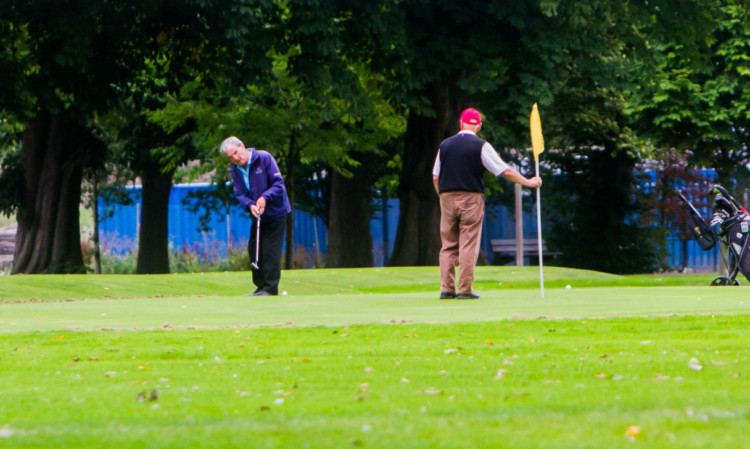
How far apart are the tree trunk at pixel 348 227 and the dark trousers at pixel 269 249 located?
15.8m

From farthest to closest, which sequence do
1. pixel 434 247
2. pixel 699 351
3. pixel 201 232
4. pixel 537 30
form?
1. pixel 201 232
2. pixel 434 247
3. pixel 537 30
4. pixel 699 351

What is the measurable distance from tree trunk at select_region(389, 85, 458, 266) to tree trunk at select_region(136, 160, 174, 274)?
272 inches

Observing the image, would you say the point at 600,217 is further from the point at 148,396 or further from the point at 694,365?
the point at 148,396

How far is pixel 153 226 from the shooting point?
103 ft

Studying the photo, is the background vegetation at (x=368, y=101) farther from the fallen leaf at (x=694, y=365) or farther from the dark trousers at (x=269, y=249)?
the fallen leaf at (x=694, y=365)

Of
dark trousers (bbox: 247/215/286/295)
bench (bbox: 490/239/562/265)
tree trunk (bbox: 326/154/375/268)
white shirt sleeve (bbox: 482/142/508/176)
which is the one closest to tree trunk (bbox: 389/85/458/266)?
tree trunk (bbox: 326/154/375/268)

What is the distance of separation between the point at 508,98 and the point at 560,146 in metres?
11.4

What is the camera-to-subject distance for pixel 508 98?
77.6ft

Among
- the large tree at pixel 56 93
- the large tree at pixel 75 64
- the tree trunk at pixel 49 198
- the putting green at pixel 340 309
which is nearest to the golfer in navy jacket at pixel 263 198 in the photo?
the putting green at pixel 340 309

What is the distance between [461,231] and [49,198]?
17.4m

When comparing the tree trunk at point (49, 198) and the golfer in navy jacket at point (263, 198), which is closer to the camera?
the golfer in navy jacket at point (263, 198)

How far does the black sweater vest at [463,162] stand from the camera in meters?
12.8

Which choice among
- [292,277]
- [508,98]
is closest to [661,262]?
[508,98]

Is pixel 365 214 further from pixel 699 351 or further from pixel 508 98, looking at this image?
pixel 699 351
